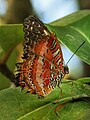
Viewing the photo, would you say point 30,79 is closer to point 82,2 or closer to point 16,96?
point 16,96

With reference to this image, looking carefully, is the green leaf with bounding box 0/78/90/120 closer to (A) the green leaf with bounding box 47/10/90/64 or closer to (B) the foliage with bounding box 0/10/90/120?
(B) the foliage with bounding box 0/10/90/120

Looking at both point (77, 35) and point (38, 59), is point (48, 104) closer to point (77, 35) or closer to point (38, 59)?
point (38, 59)

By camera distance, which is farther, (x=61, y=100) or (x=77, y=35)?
(x=77, y=35)

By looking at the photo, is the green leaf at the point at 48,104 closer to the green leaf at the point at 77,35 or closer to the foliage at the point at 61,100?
the foliage at the point at 61,100

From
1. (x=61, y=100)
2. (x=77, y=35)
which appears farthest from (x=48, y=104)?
(x=77, y=35)

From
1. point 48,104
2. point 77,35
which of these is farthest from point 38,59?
point 77,35

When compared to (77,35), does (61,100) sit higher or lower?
lower
